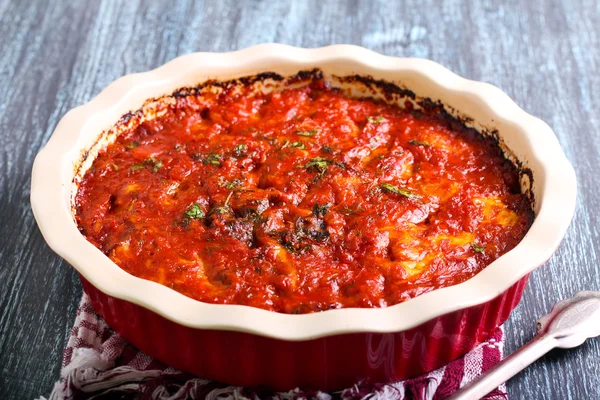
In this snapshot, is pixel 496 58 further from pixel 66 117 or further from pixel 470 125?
pixel 66 117

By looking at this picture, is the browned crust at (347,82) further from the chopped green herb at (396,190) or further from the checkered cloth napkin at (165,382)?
the checkered cloth napkin at (165,382)

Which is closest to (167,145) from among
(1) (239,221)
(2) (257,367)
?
(1) (239,221)

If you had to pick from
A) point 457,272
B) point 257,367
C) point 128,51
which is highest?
point 457,272

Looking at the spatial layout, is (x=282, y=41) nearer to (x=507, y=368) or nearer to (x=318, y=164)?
(x=318, y=164)

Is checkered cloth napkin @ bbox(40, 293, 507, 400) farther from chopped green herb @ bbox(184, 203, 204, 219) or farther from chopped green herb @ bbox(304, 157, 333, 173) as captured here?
chopped green herb @ bbox(304, 157, 333, 173)

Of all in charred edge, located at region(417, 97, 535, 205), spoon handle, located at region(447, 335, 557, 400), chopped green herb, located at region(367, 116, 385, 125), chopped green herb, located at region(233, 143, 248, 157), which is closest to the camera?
spoon handle, located at region(447, 335, 557, 400)

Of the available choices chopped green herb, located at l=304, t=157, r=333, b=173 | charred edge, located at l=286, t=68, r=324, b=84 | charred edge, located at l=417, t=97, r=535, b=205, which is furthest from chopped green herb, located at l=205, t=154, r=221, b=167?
charred edge, located at l=417, t=97, r=535, b=205

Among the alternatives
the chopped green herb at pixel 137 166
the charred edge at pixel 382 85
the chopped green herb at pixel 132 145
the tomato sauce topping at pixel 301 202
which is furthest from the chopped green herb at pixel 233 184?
the charred edge at pixel 382 85
